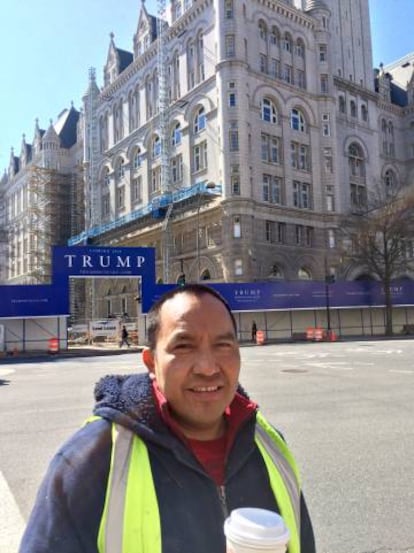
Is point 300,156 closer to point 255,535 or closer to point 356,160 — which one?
point 356,160

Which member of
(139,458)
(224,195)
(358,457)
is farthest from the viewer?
(224,195)

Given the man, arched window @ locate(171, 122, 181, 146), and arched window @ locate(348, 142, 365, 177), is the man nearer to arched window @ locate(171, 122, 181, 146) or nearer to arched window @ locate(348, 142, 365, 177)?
arched window @ locate(171, 122, 181, 146)

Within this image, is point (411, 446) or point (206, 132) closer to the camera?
point (411, 446)

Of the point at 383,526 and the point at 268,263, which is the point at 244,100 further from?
the point at 383,526

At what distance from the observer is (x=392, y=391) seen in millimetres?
10250

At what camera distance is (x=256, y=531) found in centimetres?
117

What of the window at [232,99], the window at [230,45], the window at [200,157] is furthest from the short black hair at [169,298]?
the window at [230,45]

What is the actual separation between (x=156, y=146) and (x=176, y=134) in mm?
3869

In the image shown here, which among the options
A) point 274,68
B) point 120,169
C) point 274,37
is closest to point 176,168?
point 120,169

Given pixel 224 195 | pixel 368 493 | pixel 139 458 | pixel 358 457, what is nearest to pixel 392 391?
pixel 358 457

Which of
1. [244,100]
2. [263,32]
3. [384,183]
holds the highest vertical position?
[263,32]

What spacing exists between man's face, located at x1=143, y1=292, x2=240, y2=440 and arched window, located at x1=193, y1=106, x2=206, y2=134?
47.4 m

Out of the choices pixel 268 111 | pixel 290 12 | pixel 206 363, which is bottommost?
pixel 206 363

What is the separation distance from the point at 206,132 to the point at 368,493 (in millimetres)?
44778
